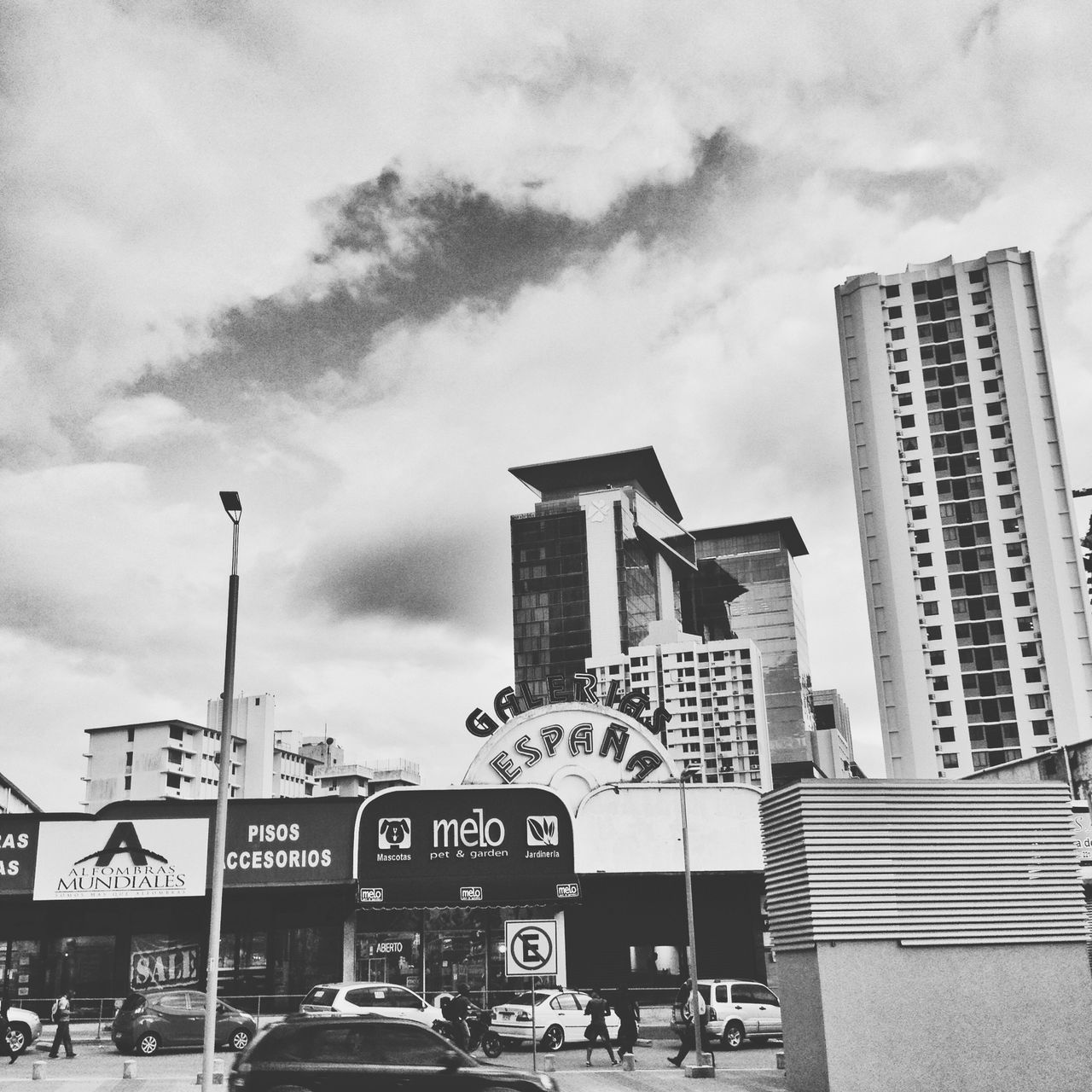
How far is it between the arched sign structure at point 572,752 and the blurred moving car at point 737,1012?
11.9 metres

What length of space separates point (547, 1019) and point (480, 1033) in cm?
271

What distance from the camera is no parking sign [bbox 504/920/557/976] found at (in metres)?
21.6

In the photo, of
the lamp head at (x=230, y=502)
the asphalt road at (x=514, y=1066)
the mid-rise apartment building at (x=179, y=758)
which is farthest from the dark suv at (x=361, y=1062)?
the mid-rise apartment building at (x=179, y=758)

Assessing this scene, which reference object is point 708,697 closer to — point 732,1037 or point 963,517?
point 963,517

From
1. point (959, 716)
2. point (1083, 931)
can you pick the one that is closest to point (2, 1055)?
point (1083, 931)

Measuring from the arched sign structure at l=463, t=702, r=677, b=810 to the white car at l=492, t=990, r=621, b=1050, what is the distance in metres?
12.4

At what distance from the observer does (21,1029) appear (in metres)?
29.1

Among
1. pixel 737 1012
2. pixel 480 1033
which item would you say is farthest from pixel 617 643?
pixel 480 1033

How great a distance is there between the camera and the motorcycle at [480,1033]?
2716cm

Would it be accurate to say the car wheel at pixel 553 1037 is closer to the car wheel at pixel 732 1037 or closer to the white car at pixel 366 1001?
the white car at pixel 366 1001

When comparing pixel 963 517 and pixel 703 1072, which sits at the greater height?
pixel 963 517

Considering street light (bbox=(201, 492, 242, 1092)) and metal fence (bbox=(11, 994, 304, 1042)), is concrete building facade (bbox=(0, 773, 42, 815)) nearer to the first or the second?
metal fence (bbox=(11, 994, 304, 1042))

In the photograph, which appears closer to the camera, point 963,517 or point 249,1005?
point 249,1005

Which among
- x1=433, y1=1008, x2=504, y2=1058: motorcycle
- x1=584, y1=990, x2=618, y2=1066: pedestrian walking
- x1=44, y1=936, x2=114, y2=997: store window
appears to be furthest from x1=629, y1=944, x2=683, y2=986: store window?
x1=44, y1=936, x2=114, y2=997: store window
